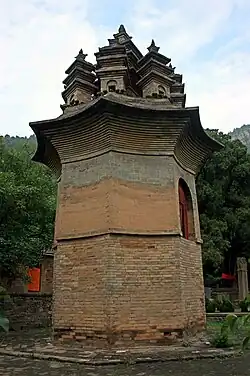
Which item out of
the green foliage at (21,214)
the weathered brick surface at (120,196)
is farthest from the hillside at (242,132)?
the weathered brick surface at (120,196)

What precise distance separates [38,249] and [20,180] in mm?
3063

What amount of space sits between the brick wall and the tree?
11212 mm

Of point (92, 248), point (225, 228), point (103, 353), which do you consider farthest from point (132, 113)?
point (225, 228)

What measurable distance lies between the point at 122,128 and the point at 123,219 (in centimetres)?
228

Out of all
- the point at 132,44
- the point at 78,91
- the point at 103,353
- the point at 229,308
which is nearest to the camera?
the point at 103,353

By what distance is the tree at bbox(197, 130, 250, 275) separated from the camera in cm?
2744

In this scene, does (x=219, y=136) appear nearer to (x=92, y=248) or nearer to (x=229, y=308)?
(x=229, y=308)

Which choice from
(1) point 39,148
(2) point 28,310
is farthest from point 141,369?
(2) point 28,310

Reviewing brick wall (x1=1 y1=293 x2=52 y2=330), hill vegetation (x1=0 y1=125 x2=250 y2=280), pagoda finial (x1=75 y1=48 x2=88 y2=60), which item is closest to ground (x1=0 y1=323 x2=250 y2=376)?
hill vegetation (x1=0 y1=125 x2=250 y2=280)

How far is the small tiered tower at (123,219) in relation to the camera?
9742mm

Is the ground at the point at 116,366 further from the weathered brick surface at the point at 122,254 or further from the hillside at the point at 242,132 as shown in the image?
the hillside at the point at 242,132

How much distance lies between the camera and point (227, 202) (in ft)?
97.3

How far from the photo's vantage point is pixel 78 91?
12.6 metres

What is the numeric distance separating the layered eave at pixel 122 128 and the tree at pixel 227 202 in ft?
53.6
